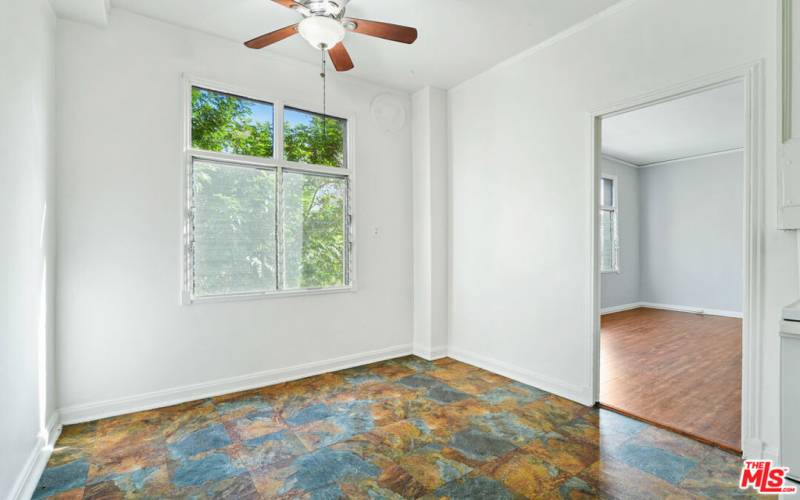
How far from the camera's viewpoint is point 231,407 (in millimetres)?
2982

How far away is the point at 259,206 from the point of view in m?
3.44

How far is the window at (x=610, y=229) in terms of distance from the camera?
7.44 metres

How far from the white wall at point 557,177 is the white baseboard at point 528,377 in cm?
2

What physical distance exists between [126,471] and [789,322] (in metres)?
3.05

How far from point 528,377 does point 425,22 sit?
302cm

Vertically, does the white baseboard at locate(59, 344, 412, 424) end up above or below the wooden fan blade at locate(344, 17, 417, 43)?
below

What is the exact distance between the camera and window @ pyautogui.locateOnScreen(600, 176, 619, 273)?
7.44m

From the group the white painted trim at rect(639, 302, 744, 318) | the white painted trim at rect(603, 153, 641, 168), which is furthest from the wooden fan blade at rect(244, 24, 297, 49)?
the white painted trim at rect(639, 302, 744, 318)

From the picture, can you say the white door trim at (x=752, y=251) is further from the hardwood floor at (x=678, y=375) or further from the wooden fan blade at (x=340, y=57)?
the wooden fan blade at (x=340, y=57)

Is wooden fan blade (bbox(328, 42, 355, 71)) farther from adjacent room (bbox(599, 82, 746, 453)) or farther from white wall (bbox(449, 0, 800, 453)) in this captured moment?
adjacent room (bbox(599, 82, 746, 453))

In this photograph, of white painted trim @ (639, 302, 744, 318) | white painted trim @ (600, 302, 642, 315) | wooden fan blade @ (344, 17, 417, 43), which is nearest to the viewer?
wooden fan blade @ (344, 17, 417, 43)

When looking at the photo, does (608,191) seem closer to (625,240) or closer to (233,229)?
(625,240)

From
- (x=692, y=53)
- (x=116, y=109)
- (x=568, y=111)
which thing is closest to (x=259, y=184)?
(x=116, y=109)

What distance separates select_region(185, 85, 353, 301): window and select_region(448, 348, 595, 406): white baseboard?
4.70ft
